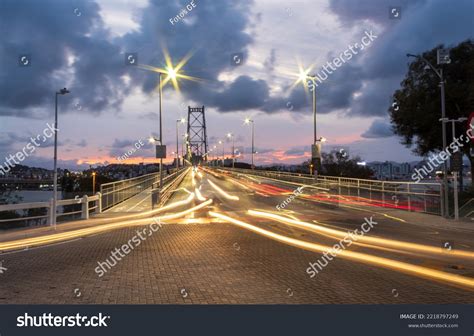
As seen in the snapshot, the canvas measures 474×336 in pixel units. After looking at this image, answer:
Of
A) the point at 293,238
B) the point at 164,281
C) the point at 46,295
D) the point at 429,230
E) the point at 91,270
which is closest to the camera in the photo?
the point at 46,295

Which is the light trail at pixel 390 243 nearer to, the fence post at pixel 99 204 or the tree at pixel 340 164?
the fence post at pixel 99 204

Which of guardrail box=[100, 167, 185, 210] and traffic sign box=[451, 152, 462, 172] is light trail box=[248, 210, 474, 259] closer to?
traffic sign box=[451, 152, 462, 172]

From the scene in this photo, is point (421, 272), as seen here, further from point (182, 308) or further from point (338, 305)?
point (182, 308)

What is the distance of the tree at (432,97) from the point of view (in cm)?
3503

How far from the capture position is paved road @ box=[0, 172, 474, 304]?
289 inches

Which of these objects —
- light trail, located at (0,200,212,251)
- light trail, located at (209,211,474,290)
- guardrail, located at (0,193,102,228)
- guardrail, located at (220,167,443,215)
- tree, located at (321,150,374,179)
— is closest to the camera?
light trail, located at (209,211,474,290)

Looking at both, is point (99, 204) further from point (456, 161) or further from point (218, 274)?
point (456, 161)

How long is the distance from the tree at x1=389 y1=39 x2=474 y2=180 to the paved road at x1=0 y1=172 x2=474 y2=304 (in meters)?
23.3

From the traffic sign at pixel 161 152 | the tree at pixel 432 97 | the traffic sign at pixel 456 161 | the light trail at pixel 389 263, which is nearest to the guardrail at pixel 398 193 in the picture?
the traffic sign at pixel 456 161

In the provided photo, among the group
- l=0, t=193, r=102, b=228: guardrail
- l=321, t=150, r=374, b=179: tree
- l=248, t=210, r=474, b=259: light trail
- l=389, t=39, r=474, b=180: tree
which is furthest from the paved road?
l=321, t=150, r=374, b=179: tree

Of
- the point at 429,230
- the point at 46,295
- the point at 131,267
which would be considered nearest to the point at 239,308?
the point at 46,295

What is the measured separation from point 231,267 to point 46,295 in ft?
12.5

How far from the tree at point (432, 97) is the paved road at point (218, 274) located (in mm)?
23325

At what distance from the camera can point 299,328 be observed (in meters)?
5.93
